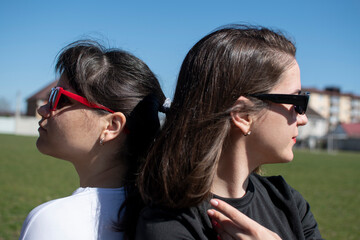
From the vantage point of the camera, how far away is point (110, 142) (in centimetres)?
192

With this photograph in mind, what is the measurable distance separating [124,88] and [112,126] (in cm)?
21

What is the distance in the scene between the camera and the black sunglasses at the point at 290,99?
160 centimetres

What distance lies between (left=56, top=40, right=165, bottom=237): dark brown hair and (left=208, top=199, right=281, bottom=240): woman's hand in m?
0.52

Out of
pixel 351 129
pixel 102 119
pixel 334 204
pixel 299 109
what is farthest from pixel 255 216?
pixel 351 129

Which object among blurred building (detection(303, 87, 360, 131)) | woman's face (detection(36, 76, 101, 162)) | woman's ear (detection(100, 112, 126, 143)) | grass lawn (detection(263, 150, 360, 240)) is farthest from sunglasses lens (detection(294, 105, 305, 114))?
blurred building (detection(303, 87, 360, 131))

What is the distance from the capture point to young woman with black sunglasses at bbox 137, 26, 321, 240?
1.46 m

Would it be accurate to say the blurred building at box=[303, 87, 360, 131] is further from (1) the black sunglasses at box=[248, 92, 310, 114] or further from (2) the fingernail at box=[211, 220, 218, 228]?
(2) the fingernail at box=[211, 220, 218, 228]

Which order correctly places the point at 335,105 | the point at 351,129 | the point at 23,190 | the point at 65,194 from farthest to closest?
1. the point at 335,105
2. the point at 351,129
3. the point at 23,190
4. the point at 65,194

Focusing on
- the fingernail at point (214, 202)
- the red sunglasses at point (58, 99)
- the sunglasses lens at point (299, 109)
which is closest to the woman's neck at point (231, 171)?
the fingernail at point (214, 202)

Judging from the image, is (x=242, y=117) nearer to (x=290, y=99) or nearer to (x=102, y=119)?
(x=290, y=99)

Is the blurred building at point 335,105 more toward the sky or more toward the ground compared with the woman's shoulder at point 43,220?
more toward the ground

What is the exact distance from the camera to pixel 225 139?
1.64m

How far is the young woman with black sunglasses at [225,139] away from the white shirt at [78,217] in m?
0.28

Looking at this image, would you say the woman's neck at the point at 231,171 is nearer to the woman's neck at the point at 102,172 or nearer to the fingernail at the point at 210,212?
the fingernail at the point at 210,212
